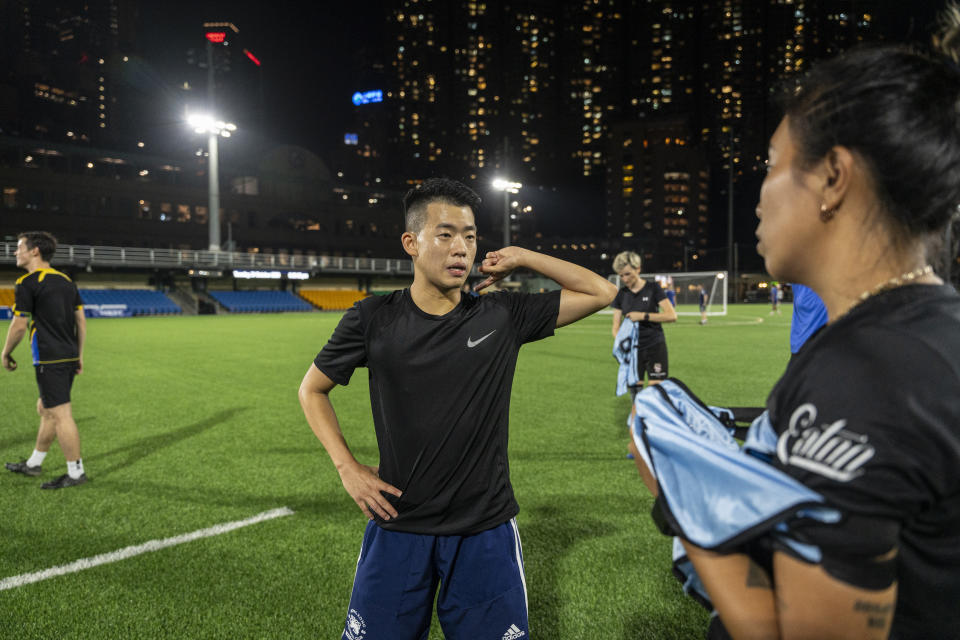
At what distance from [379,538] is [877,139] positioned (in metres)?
1.95

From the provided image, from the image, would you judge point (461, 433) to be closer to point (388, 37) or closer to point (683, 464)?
point (683, 464)

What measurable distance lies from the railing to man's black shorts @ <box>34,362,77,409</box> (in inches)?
1576

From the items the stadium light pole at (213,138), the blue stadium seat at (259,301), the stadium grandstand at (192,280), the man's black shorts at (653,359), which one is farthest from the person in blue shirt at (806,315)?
the stadium light pole at (213,138)

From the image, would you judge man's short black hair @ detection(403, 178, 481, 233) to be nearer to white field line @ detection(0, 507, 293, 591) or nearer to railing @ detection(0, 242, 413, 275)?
white field line @ detection(0, 507, 293, 591)

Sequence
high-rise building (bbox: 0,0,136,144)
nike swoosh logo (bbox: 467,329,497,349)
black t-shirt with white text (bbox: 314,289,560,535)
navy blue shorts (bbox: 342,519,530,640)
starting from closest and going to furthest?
1. navy blue shorts (bbox: 342,519,530,640)
2. black t-shirt with white text (bbox: 314,289,560,535)
3. nike swoosh logo (bbox: 467,329,497,349)
4. high-rise building (bbox: 0,0,136,144)

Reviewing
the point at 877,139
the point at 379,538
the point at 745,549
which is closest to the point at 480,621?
the point at 379,538

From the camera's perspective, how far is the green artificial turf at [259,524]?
3150 mm

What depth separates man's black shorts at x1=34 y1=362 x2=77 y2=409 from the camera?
5.54 metres

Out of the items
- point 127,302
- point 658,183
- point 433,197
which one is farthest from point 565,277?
point 658,183

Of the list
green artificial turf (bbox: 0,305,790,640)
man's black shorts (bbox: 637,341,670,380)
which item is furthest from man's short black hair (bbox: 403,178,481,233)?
man's black shorts (bbox: 637,341,670,380)

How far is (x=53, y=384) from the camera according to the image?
18.3 feet

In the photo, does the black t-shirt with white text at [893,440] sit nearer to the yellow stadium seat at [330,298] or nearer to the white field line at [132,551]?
the white field line at [132,551]

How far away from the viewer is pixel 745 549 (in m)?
0.86

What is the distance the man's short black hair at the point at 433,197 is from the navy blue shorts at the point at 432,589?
1320 mm
